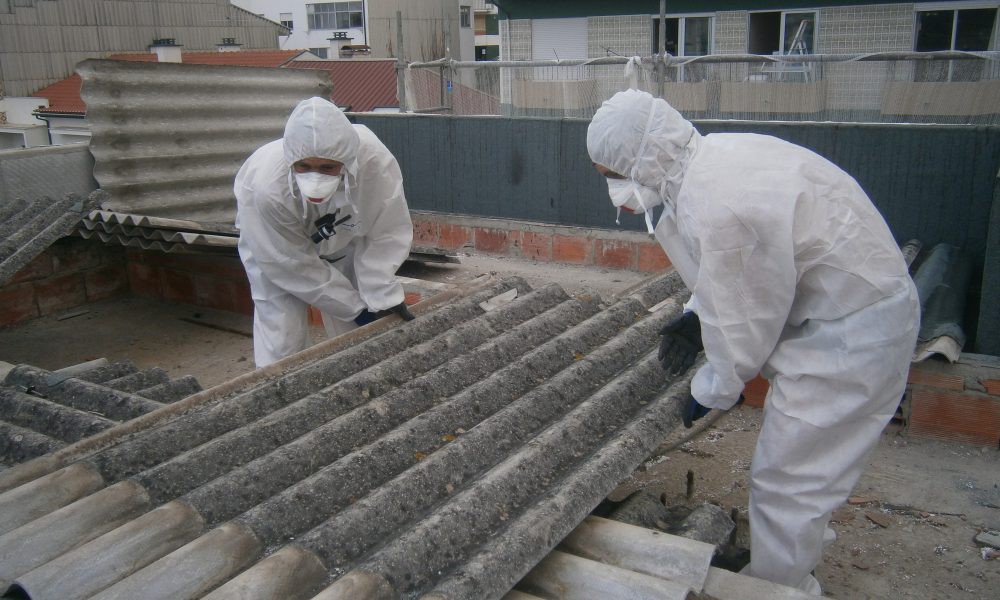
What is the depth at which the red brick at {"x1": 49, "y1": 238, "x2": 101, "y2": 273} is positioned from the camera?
7.61 metres

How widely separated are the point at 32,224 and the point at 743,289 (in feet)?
19.4

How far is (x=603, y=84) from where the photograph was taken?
28.3 ft

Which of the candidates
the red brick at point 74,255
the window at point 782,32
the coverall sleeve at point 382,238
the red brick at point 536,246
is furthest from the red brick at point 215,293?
the window at point 782,32

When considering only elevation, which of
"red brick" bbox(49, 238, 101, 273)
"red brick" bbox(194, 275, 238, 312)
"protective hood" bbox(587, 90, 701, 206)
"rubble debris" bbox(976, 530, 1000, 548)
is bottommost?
"rubble debris" bbox(976, 530, 1000, 548)

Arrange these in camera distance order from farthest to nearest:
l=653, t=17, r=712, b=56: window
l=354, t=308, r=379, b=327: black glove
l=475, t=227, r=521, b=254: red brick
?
l=653, t=17, r=712, b=56: window, l=475, t=227, r=521, b=254: red brick, l=354, t=308, r=379, b=327: black glove

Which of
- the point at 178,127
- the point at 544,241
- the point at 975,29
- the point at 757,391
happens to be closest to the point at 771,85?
the point at 544,241

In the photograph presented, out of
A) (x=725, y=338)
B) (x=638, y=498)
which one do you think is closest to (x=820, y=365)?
(x=725, y=338)

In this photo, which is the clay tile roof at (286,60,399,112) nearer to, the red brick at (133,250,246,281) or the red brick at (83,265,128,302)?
the red brick at (83,265,128,302)

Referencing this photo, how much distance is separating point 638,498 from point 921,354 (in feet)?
7.19

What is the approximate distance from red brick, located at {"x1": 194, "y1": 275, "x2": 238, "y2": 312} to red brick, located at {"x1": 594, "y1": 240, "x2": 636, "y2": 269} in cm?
358

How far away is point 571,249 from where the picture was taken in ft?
27.5

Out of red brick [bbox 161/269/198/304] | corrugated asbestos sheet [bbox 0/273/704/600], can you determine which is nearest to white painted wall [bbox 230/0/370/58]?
red brick [bbox 161/269/198/304]

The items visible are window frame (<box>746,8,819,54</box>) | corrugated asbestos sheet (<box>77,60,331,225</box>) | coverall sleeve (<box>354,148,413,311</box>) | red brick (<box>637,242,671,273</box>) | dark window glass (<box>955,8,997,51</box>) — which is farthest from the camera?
window frame (<box>746,8,819,54</box>)

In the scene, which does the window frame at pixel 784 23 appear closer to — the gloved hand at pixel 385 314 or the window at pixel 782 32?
the window at pixel 782 32
